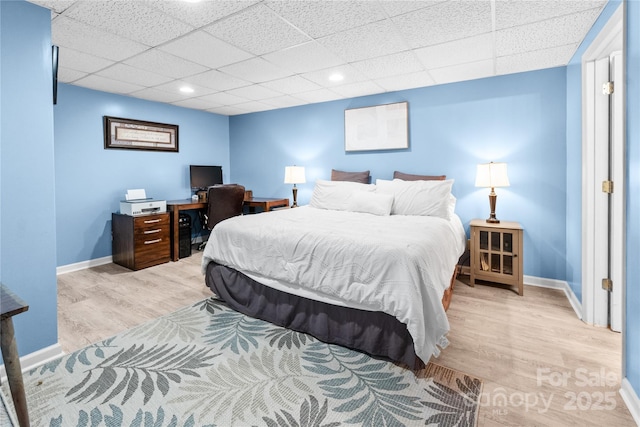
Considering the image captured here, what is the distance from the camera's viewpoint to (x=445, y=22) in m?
2.27

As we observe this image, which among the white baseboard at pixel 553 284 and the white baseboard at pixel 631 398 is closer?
the white baseboard at pixel 631 398

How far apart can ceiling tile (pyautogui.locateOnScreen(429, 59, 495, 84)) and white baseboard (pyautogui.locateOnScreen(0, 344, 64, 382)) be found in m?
3.99

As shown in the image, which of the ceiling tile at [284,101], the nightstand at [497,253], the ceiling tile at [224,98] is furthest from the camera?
the ceiling tile at [284,101]

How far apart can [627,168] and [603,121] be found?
979mm

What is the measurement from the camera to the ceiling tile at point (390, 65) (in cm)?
293

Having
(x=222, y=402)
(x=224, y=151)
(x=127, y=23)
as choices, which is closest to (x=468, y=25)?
(x=127, y=23)

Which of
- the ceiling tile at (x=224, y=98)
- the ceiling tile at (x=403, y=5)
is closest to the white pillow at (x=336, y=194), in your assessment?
the ceiling tile at (x=224, y=98)

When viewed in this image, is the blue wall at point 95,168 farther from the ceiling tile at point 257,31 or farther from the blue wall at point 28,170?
the ceiling tile at point 257,31

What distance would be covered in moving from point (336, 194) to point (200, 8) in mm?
2272

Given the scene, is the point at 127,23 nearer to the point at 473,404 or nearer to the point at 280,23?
the point at 280,23

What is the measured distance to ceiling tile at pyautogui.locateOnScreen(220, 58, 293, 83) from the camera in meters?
3.08

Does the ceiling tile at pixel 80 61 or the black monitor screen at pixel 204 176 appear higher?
the ceiling tile at pixel 80 61

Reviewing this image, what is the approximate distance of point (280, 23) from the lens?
90.0 inches

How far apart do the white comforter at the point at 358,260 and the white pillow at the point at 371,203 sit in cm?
31
